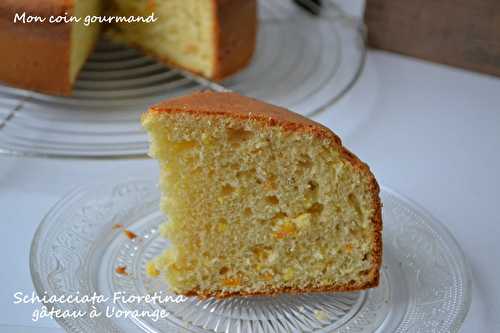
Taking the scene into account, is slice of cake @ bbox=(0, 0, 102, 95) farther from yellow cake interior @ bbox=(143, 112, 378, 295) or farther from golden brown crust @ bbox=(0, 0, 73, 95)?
yellow cake interior @ bbox=(143, 112, 378, 295)

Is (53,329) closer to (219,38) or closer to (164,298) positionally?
(164,298)

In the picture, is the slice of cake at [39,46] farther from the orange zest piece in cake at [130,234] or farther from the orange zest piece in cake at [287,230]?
the orange zest piece in cake at [287,230]

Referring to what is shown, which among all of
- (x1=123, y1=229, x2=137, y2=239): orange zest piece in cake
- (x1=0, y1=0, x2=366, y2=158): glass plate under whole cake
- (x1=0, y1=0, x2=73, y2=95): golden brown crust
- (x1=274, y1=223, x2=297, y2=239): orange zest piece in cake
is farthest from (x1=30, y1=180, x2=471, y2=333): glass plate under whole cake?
(x1=0, y1=0, x2=73, y2=95): golden brown crust

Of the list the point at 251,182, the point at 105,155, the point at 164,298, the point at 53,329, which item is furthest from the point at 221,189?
the point at 105,155

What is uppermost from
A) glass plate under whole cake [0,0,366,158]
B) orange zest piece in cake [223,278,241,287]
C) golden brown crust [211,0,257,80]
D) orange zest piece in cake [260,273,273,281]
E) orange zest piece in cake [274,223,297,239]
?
golden brown crust [211,0,257,80]

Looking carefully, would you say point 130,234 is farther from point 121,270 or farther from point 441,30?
point 441,30

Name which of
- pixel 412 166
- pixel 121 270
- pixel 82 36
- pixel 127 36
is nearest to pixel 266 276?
pixel 121 270

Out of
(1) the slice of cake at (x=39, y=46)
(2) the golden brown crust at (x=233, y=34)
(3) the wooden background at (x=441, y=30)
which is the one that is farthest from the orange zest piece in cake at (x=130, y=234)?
(3) the wooden background at (x=441, y=30)
